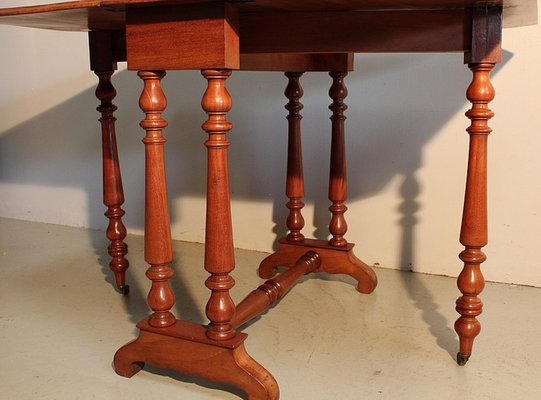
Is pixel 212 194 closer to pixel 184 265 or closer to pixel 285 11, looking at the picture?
pixel 285 11

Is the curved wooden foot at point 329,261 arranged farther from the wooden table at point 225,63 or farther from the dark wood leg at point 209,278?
the dark wood leg at point 209,278

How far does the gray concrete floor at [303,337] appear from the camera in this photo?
1501 millimetres

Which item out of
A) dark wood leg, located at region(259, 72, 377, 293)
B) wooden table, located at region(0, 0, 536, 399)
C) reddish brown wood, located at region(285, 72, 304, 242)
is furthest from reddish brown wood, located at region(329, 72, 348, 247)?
wooden table, located at region(0, 0, 536, 399)

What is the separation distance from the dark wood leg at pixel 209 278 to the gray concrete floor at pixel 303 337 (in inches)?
3.0

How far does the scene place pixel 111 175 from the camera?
209 cm

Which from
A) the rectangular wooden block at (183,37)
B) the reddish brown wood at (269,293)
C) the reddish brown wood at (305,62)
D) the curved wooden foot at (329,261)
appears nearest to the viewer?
the rectangular wooden block at (183,37)

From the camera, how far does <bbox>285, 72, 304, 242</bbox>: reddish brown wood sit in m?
2.19

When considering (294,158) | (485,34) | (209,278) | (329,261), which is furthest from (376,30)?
(329,261)

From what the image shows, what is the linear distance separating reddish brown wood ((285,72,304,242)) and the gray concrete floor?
0.21 meters

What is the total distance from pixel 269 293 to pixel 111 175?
67 centimetres

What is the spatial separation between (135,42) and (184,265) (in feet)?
4.03

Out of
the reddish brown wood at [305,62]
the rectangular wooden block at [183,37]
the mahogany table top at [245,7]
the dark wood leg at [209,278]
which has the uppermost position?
the mahogany table top at [245,7]

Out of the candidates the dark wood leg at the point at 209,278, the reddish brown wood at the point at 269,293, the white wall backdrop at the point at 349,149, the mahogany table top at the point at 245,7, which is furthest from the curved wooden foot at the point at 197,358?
the white wall backdrop at the point at 349,149

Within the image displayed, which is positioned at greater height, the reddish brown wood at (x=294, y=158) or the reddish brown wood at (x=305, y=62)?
the reddish brown wood at (x=305, y=62)
